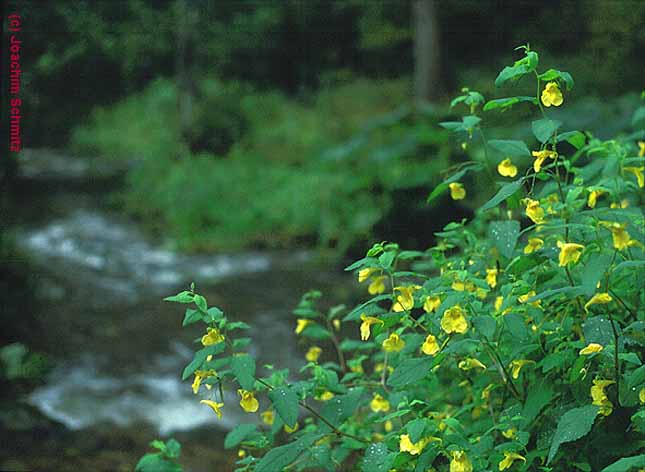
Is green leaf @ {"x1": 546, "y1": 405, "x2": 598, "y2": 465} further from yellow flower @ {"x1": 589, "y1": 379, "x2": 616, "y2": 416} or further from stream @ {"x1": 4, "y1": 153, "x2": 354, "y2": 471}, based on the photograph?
stream @ {"x1": 4, "y1": 153, "x2": 354, "y2": 471}

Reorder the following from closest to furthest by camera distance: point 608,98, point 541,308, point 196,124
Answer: point 541,308
point 608,98
point 196,124

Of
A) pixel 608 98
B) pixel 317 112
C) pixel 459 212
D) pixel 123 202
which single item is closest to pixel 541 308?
pixel 459 212

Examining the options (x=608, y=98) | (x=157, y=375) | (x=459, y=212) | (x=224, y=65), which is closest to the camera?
(x=157, y=375)

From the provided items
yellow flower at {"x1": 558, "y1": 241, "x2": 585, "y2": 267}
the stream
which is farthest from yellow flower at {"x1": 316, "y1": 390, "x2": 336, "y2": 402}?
the stream

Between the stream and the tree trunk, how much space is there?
158 inches

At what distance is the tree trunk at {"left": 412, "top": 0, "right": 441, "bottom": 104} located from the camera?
966 cm

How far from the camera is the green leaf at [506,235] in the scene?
61.3 inches

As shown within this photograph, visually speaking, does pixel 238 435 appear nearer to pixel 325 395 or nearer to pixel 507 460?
pixel 325 395

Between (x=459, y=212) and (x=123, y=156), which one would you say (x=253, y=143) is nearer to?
(x=123, y=156)

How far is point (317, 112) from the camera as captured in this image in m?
12.2

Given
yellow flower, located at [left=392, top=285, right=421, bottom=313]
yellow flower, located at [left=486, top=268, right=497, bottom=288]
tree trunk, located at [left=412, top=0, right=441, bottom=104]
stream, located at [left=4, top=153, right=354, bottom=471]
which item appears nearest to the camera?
yellow flower, located at [left=392, top=285, right=421, bottom=313]

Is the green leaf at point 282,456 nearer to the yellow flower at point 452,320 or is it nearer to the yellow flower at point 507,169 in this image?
the yellow flower at point 452,320

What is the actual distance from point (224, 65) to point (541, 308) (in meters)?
12.4

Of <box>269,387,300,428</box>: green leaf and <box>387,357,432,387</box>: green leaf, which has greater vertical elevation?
<box>387,357,432,387</box>: green leaf
